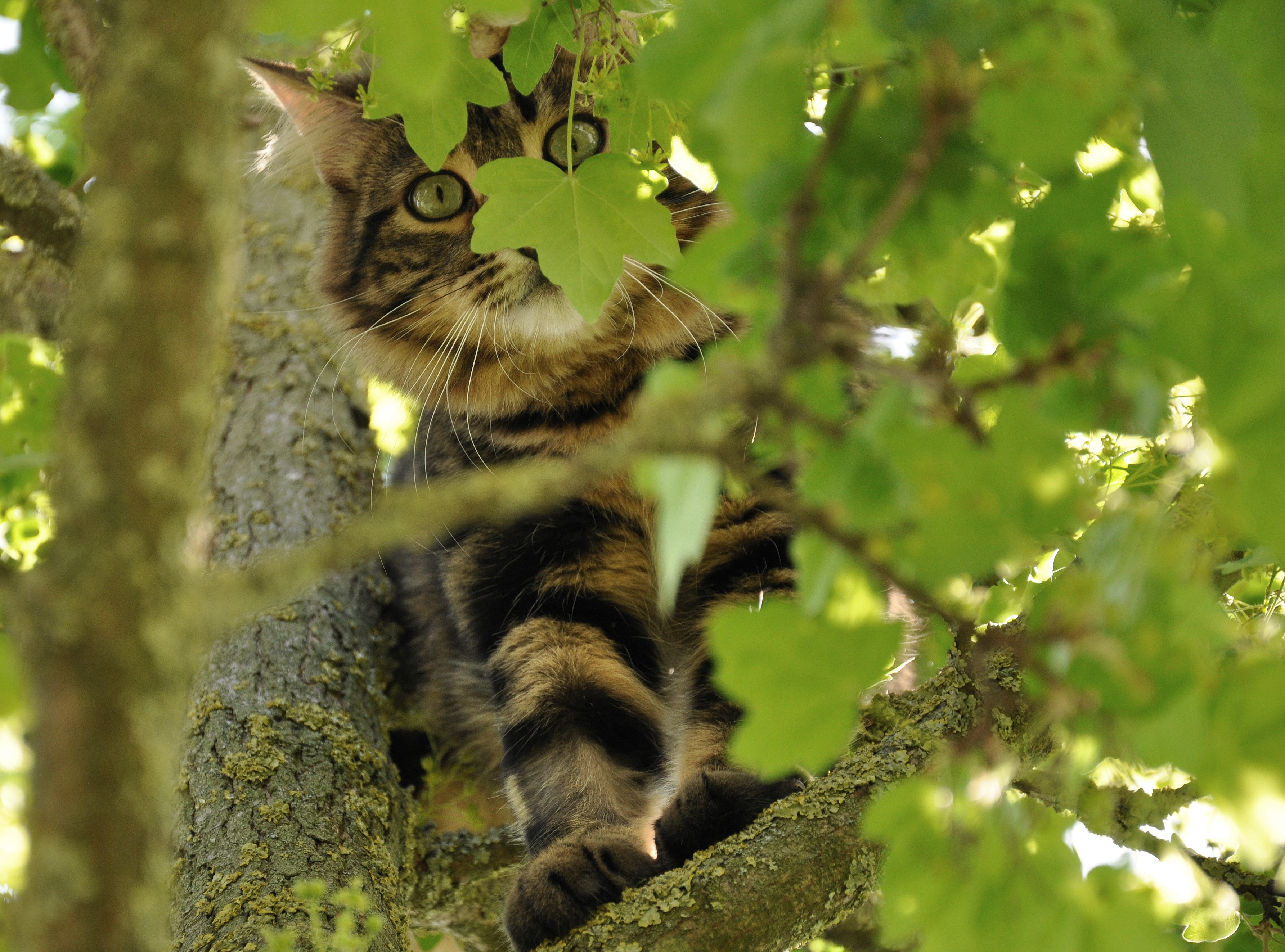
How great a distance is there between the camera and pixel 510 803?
2.08 metres

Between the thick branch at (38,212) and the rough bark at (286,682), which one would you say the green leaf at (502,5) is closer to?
the rough bark at (286,682)

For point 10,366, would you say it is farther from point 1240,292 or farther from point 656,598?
point 1240,292

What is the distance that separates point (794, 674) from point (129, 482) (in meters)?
0.39

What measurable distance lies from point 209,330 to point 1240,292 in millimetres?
568

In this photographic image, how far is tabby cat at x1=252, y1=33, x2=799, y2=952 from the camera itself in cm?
213

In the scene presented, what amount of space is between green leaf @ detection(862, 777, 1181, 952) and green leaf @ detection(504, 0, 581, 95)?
1072 millimetres

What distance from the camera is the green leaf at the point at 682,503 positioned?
0.48m

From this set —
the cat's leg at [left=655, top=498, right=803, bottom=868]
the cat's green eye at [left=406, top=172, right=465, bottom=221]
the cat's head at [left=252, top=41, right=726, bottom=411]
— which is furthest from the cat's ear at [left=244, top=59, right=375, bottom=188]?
the cat's leg at [left=655, top=498, right=803, bottom=868]

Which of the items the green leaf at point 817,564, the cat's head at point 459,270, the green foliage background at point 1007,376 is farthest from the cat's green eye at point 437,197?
the green leaf at point 817,564

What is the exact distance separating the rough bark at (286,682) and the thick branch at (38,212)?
57 centimetres

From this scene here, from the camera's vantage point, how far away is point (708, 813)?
5.03 ft

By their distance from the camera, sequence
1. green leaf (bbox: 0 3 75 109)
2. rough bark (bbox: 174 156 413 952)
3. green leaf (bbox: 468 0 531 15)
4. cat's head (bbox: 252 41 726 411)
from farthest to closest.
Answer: cat's head (bbox: 252 41 726 411)
green leaf (bbox: 0 3 75 109)
rough bark (bbox: 174 156 413 952)
green leaf (bbox: 468 0 531 15)

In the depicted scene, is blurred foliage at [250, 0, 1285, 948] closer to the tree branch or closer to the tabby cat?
the tabby cat

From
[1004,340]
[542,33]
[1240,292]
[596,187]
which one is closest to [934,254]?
[1004,340]
